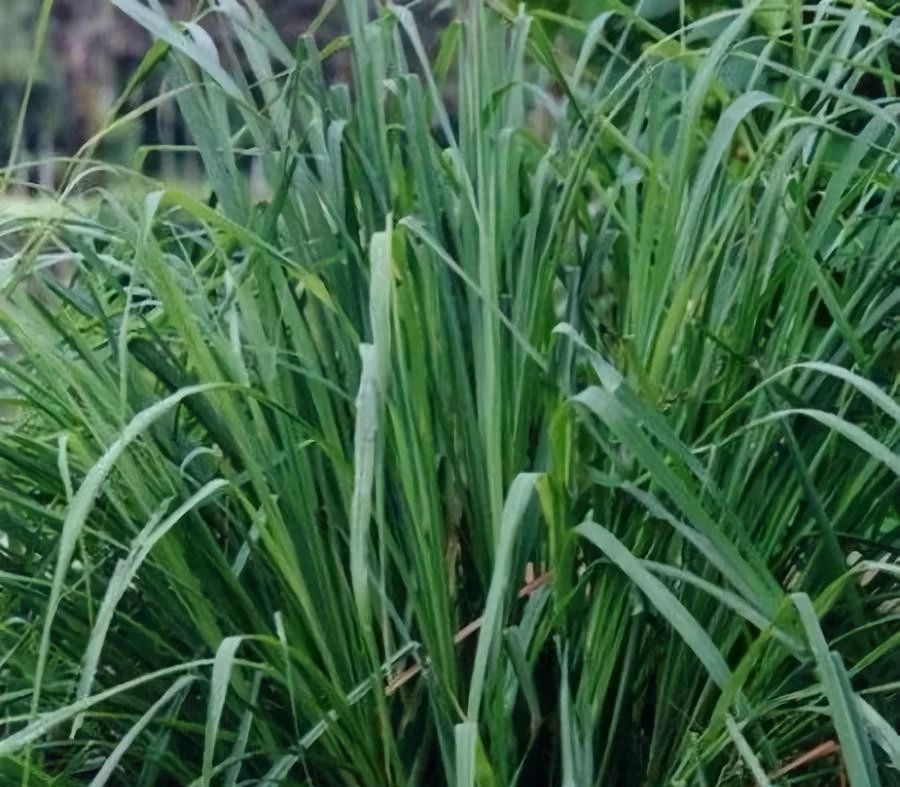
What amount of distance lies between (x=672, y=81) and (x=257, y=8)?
0.48 m

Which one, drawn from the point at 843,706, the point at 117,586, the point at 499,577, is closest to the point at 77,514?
the point at 117,586

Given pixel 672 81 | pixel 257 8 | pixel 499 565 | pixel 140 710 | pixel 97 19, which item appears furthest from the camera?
pixel 97 19

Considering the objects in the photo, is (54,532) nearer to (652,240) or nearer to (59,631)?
(59,631)

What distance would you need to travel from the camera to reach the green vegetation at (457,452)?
0.84 m

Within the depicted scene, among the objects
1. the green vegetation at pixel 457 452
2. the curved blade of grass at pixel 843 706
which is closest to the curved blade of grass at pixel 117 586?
the green vegetation at pixel 457 452

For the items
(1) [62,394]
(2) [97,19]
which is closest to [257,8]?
(1) [62,394]

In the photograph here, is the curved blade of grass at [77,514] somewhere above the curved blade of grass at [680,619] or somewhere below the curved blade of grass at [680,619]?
above

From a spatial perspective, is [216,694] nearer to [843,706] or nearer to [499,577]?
[499,577]

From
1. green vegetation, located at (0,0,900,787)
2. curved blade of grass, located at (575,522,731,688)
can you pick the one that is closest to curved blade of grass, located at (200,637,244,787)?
green vegetation, located at (0,0,900,787)

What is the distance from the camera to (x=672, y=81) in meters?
1.43

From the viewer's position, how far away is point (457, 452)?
0.96 metres

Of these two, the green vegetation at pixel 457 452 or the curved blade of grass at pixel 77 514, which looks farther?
the green vegetation at pixel 457 452

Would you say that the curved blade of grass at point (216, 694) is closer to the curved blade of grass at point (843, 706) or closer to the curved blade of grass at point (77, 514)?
the curved blade of grass at point (77, 514)

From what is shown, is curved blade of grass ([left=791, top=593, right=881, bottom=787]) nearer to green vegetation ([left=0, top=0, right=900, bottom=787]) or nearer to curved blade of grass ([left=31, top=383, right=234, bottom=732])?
green vegetation ([left=0, top=0, right=900, bottom=787])
